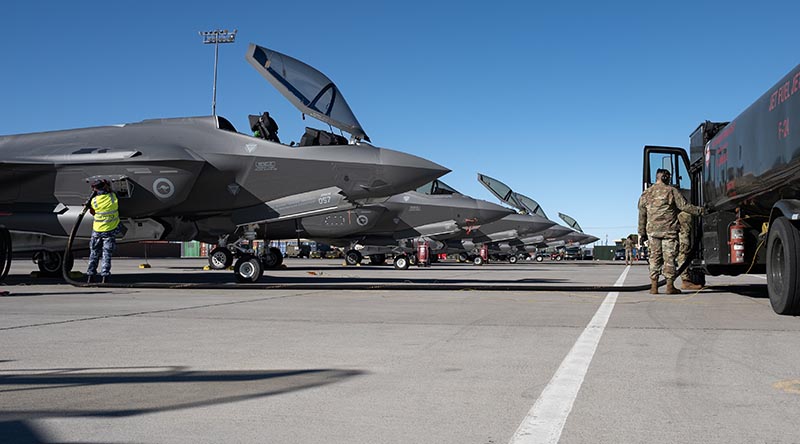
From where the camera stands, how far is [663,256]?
32.3 ft

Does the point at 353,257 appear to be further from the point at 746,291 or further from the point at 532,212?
the point at 746,291

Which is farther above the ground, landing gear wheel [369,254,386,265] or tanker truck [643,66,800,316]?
tanker truck [643,66,800,316]

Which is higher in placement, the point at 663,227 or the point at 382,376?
the point at 663,227

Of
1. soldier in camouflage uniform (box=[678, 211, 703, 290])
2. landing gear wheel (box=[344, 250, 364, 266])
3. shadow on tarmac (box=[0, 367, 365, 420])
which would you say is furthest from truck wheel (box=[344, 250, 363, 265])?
shadow on tarmac (box=[0, 367, 365, 420])

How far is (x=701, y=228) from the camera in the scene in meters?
10.1

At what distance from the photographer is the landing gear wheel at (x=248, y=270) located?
11477 millimetres

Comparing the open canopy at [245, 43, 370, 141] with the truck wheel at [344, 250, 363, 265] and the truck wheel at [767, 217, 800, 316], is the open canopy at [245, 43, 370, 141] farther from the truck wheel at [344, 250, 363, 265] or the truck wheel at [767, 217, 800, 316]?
the truck wheel at [344, 250, 363, 265]

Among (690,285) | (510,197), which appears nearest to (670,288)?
(690,285)

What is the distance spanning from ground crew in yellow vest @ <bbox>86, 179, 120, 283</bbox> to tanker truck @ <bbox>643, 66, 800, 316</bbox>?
8.62m

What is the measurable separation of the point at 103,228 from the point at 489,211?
19108mm

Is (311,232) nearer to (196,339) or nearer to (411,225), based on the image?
(411,225)

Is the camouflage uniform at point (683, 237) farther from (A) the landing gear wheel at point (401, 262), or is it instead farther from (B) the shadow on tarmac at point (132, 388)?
(A) the landing gear wheel at point (401, 262)

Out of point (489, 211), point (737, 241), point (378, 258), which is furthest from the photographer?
point (378, 258)

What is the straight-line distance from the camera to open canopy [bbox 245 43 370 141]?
11633 millimetres
